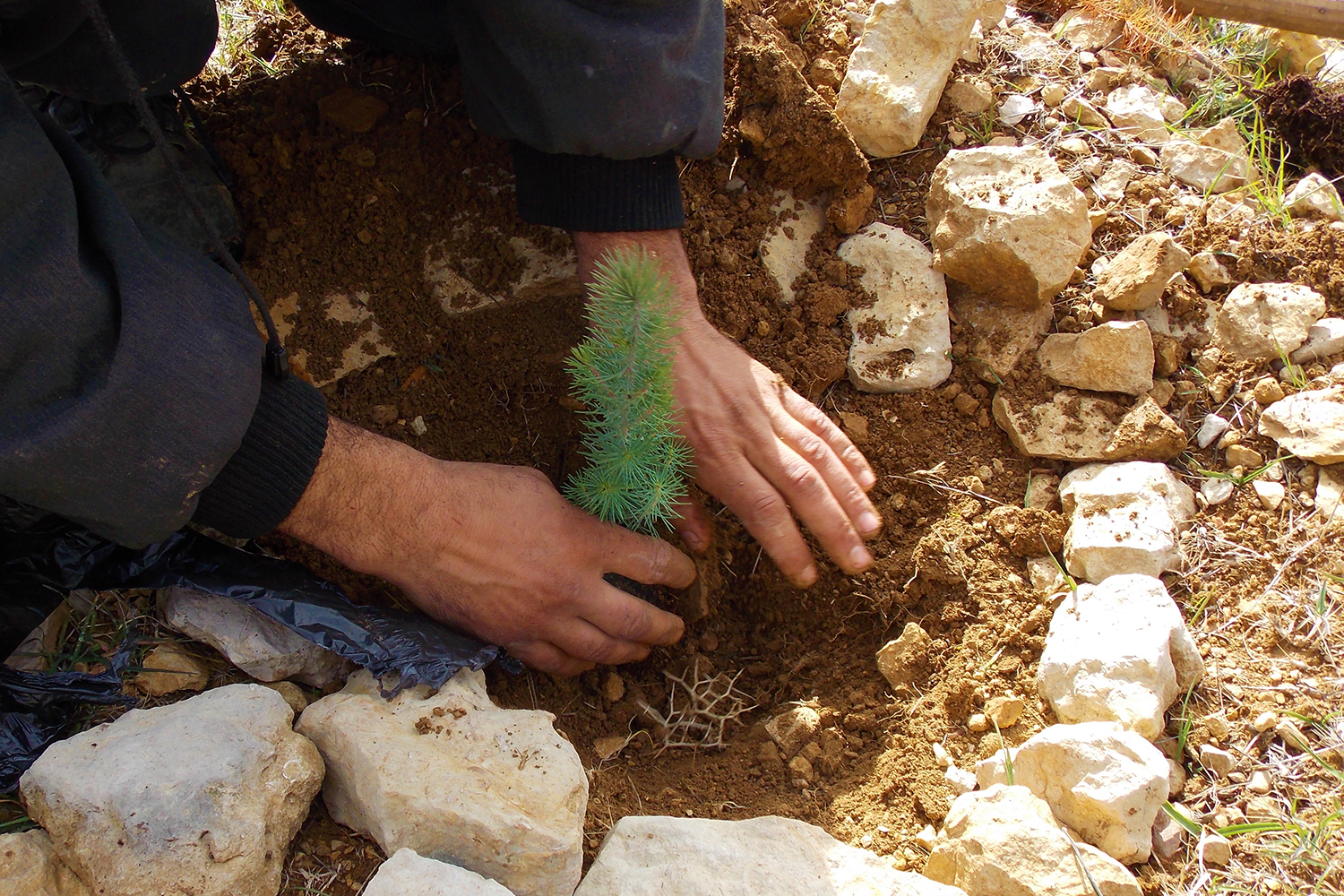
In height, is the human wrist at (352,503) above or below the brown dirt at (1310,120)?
below

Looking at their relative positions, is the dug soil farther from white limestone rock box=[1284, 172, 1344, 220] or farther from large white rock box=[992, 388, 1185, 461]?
white limestone rock box=[1284, 172, 1344, 220]

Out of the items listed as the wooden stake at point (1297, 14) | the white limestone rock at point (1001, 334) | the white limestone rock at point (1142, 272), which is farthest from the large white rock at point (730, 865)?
the wooden stake at point (1297, 14)

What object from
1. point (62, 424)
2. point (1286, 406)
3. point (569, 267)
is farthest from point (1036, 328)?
point (62, 424)

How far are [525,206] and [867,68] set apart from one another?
0.95 metres

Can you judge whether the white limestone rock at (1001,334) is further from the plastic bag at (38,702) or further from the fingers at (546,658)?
the plastic bag at (38,702)

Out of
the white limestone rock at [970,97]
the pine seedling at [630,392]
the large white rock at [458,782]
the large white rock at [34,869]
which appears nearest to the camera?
the large white rock at [34,869]

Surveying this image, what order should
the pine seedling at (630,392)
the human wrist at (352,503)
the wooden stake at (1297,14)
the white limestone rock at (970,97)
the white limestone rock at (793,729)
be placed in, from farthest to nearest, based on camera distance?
the wooden stake at (1297,14)
the white limestone rock at (970,97)
the white limestone rock at (793,729)
the human wrist at (352,503)
the pine seedling at (630,392)

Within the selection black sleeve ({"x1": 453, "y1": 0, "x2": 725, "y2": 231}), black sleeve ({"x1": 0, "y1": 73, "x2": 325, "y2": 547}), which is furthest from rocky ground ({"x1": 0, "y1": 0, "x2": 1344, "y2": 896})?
black sleeve ({"x1": 0, "y1": 73, "x2": 325, "y2": 547})

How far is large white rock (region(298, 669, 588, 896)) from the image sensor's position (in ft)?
4.35

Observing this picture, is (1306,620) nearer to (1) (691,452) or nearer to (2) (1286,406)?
(2) (1286,406)

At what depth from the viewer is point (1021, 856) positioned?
4.44ft

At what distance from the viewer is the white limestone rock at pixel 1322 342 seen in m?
1.96

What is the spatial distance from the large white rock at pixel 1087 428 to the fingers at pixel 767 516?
0.57 metres

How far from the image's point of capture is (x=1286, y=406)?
190 centimetres
